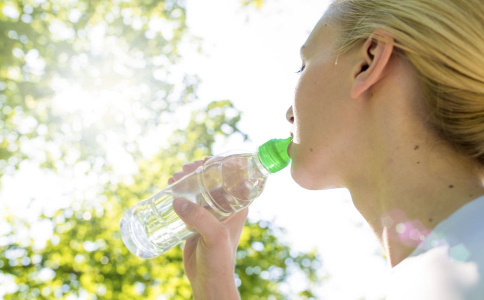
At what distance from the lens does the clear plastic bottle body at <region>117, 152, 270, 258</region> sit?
2.41 m

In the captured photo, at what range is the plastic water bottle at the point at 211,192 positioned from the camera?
221 cm

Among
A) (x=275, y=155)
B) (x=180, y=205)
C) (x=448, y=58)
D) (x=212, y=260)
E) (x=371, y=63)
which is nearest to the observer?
(x=448, y=58)

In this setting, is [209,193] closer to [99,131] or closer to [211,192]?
[211,192]

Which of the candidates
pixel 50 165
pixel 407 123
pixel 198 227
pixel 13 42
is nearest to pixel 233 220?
pixel 198 227

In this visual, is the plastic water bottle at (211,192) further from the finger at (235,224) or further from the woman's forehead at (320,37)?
the woman's forehead at (320,37)

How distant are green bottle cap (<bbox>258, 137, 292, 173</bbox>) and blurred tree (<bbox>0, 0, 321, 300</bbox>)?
6.48 meters

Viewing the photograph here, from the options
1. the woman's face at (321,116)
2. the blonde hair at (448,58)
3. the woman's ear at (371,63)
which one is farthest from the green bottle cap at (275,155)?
the blonde hair at (448,58)

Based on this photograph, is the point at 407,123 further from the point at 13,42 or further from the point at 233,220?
the point at 13,42

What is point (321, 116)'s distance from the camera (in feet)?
5.57

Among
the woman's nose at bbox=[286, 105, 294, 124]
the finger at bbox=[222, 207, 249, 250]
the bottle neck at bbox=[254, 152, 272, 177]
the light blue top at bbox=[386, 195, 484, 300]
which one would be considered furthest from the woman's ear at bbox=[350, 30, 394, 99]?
the finger at bbox=[222, 207, 249, 250]

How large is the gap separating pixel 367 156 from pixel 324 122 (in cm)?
17

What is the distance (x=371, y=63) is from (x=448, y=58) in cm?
22

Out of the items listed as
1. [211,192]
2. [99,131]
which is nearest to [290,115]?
[211,192]

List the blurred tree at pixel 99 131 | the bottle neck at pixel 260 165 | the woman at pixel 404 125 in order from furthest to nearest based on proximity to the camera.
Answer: the blurred tree at pixel 99 131 → the bottle neck at pixel 260 165 → the woman at pixel 404 125
